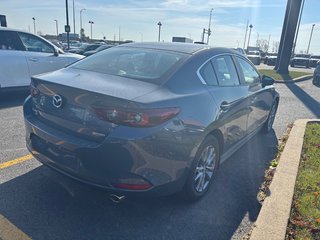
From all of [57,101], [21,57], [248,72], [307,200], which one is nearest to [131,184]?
[57,101]

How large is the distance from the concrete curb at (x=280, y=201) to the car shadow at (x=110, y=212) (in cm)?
20

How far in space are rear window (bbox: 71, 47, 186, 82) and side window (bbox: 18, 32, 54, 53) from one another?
161 inches

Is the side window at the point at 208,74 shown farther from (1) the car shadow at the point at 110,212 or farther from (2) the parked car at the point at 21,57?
(2) the parked car at the point at 21,57

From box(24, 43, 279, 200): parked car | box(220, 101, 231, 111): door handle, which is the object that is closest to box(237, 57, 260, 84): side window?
box(24, 43, 279, 200): parked car

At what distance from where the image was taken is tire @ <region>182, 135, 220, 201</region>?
9.52 feet

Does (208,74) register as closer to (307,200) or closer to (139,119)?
(139,119)

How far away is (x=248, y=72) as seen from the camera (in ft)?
14.7

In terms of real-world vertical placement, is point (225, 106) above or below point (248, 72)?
below

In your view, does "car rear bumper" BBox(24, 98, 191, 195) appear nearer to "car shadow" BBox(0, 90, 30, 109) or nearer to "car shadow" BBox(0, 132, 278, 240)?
"car shadow" BBox(0, 132, 278, 240)

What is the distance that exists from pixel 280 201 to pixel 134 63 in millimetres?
2221

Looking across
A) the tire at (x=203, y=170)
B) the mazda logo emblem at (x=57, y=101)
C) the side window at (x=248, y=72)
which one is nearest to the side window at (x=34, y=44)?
the mazda logo emblem at (x=57, y=101)

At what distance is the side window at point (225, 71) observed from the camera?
346cm

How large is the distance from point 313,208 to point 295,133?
279cm

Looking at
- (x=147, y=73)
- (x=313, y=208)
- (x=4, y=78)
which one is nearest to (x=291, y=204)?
(x=313, y=208)
